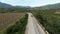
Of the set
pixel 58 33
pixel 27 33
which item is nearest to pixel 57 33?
pixel 58 33

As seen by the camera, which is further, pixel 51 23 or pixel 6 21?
pixel 6 21

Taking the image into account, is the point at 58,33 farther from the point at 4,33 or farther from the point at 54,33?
the point at 4,33

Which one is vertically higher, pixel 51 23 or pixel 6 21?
pixel 51 23

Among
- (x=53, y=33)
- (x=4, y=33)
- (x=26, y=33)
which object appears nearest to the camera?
(x=4, y=33)

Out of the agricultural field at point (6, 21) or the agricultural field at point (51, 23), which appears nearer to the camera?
the agricultural field at point (51, 23)

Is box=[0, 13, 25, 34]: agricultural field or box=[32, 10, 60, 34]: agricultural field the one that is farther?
box=[0, 13, 25, 34]: agricultural field

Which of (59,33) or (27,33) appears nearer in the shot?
(59,33)

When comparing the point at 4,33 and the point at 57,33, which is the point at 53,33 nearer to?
the point at 57,33

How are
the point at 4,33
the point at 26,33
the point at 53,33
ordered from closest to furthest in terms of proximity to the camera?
the point at 4,33 → the point at 53,33 → the point at 26,33

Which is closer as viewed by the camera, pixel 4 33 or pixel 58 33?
pixel 4 33
